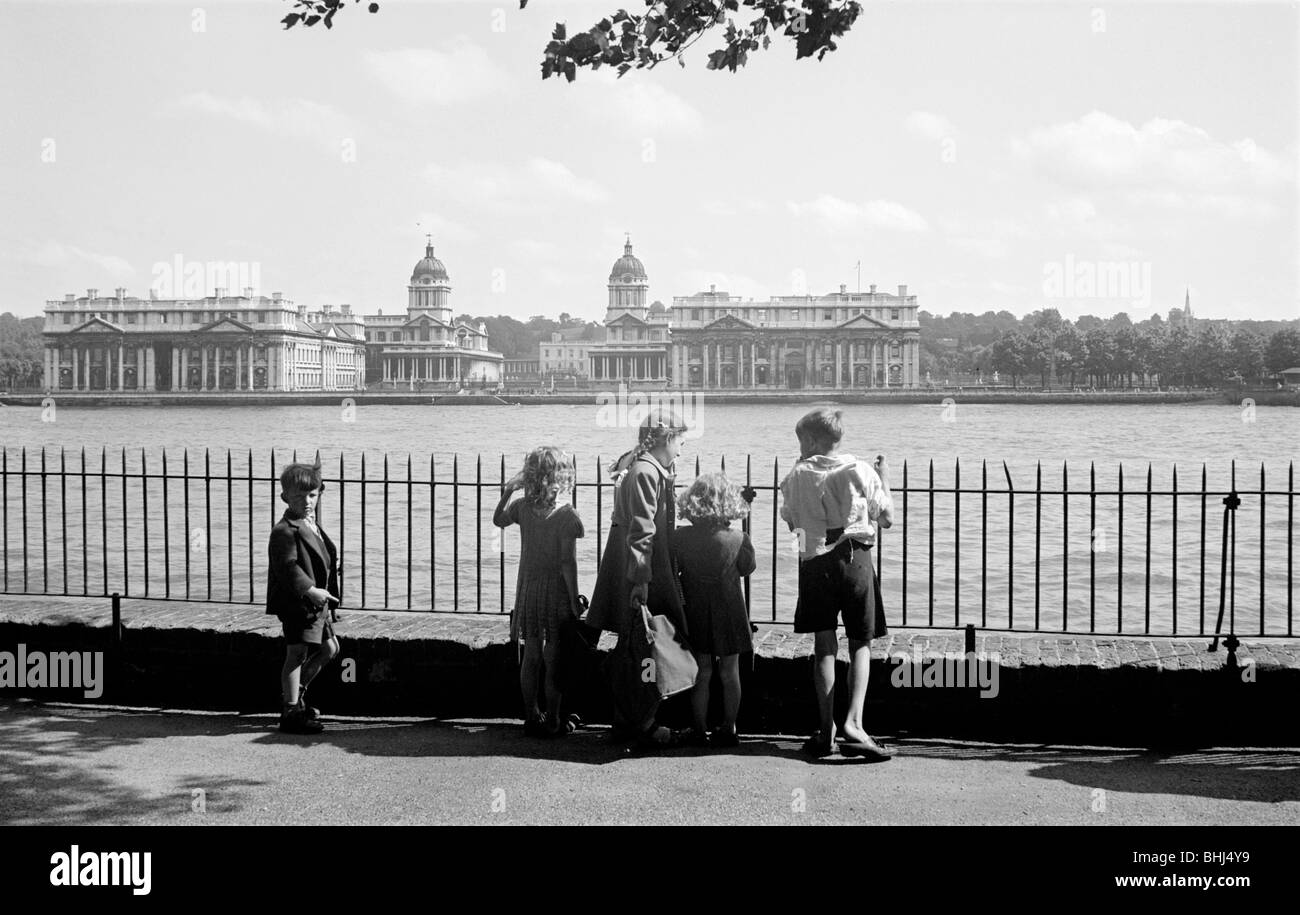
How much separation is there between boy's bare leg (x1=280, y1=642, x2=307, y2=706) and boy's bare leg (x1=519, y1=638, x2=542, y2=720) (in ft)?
3.17

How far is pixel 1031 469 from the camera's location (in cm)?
3372

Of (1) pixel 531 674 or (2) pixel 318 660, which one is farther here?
(2) pixel 318 660

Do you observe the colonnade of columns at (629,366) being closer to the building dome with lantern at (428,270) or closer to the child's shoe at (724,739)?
the building dome with lantern at (428,270)

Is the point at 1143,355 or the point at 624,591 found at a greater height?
the point at 1143,355

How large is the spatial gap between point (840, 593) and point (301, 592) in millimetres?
2260

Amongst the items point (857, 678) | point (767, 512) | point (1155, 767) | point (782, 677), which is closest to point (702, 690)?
point (782, 677)

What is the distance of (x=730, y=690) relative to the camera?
533cm

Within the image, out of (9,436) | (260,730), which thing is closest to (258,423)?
(9,436)

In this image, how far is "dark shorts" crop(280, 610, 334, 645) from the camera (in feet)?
17.9

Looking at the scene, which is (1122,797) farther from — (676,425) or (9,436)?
(9,436)

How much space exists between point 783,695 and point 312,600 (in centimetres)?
208

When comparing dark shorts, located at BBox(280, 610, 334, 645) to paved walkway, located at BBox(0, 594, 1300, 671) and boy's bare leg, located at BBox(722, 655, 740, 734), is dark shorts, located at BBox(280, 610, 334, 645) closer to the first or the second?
paved walkway, located at BBox(0, 594, 1300, 671)

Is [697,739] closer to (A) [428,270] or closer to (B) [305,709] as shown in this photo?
(B) [305,709]

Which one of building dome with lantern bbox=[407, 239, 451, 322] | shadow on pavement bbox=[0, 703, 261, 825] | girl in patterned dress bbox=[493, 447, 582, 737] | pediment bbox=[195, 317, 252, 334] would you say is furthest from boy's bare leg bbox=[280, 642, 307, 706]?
building dome with lantern bbox=[407, 239, 451, 322]
